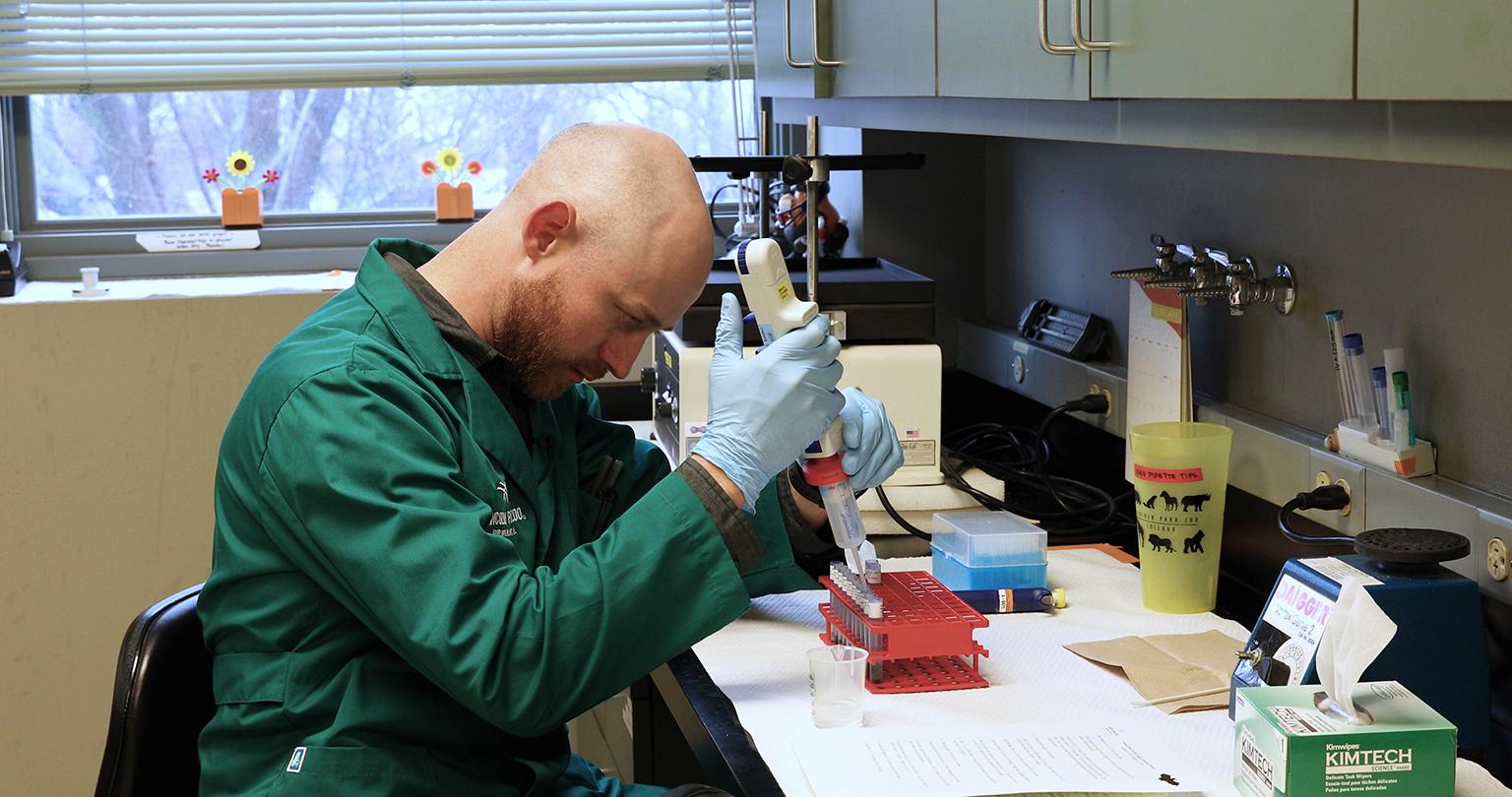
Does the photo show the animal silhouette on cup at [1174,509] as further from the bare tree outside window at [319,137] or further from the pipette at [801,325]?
the bare tree outside window at [319,137]

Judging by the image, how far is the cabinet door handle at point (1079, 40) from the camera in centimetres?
128

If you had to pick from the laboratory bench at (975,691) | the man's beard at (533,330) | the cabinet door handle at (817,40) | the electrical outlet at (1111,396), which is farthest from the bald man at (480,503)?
the cabinet door handle at (817,40)

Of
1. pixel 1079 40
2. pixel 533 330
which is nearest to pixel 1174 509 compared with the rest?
pixel 1079 40

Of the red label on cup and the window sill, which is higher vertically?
the window sill

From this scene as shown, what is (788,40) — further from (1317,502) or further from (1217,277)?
(1317,502)

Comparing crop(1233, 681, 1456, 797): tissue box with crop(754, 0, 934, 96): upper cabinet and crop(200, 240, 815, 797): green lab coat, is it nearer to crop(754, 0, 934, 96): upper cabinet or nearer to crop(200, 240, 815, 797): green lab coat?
crop(200, 240, 815, 797): green lab coat

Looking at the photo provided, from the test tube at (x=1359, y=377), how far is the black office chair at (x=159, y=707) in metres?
1.26

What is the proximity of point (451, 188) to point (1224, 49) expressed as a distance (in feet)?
7.71

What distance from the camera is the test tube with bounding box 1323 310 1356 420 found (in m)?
1.58

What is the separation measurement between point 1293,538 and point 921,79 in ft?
2.43

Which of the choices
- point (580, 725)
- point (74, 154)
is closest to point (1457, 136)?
point (580, 725)

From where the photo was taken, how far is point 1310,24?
1002mm

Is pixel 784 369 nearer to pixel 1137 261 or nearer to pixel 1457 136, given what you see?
pixel 1457 136

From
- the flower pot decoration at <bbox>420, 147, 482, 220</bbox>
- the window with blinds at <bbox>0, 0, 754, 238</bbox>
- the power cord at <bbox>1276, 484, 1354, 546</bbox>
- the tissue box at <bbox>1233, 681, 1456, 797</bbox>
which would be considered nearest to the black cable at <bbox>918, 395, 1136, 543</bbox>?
the power cord at <bbox>1276, 484, 1354, 546</bbox>
